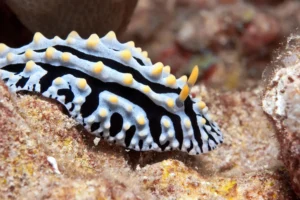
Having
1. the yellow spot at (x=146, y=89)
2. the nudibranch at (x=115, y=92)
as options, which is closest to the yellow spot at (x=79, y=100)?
the nudibranch at (x=115, y=92)

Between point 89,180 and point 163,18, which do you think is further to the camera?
point 163,18

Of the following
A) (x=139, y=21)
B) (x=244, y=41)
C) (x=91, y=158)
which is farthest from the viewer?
(x=139, y=21)

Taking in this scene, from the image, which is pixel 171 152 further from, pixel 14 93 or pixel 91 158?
pixel 14 93

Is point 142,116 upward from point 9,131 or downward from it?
upward

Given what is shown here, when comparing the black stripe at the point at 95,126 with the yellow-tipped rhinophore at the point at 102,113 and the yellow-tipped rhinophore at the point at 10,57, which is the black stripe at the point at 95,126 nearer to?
the yellow-tipped rhinophore at the point at 102,113

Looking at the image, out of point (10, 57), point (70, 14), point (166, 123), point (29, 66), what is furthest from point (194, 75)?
point (70, 14)

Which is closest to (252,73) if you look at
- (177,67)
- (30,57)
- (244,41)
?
(244,41)
